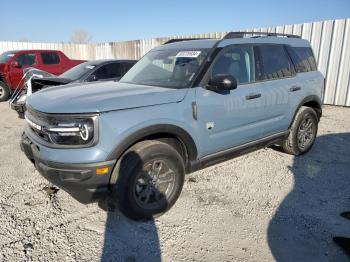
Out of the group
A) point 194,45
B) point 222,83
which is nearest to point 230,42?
point 194,45

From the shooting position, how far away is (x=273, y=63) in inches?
167

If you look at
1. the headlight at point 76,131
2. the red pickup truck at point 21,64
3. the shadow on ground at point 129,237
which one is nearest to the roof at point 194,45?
the shadow on ground at point 129,237

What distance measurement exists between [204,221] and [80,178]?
54.8 inches

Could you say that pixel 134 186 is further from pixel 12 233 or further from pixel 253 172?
pixel 253 172

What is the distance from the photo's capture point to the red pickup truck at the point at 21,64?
33.4 feet

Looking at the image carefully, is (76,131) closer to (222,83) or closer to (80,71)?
(222,83)

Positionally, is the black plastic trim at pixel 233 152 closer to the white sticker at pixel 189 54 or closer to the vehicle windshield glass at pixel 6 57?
the white sticker at pixel 189 54

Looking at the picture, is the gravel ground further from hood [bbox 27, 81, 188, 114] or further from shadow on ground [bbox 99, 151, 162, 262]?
hood [bbox 27, 81, 188, 114]

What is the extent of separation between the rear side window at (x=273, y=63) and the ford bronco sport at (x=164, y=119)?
2cm

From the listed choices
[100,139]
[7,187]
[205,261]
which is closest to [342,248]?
[205,261]

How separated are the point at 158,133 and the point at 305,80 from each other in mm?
2938

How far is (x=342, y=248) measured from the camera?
2684mm

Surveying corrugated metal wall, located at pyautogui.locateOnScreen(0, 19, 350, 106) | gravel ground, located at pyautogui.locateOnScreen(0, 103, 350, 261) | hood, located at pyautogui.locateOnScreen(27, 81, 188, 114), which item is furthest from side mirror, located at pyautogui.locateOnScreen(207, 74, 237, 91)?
corrugated metal wall, located at pyautogui.locateOnScreen(0, 19, 350, 106)

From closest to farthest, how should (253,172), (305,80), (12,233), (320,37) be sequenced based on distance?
1. (12,233)
2. (253,172)
3. (305,80)
4. (320,37)
